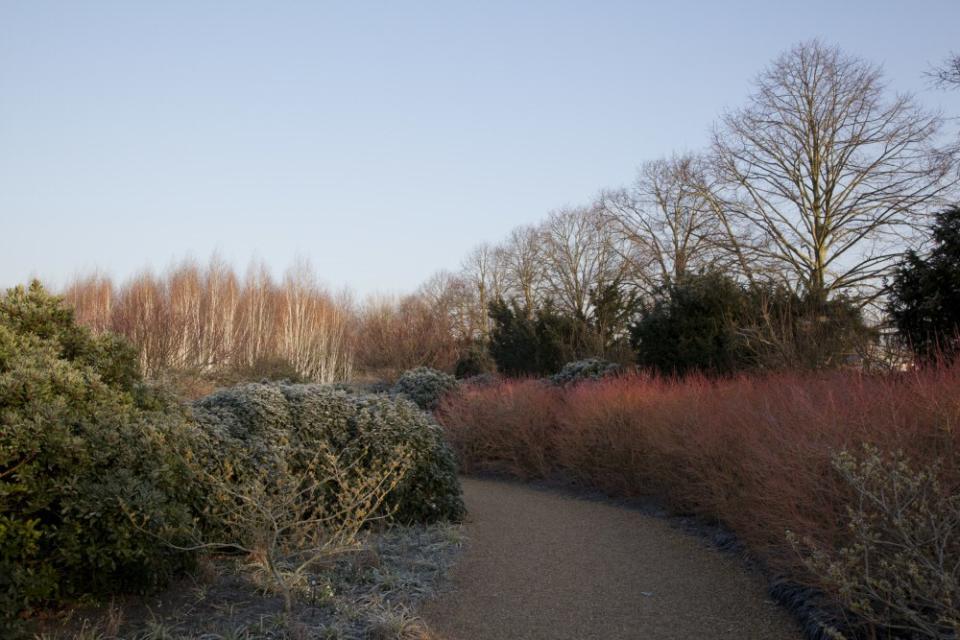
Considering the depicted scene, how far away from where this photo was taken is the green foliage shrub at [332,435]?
6.13 m

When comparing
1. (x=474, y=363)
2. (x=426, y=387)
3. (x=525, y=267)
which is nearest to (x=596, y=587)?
(x=426, y=387)

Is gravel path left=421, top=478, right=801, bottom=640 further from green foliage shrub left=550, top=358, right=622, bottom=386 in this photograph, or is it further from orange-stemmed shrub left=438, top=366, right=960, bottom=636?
green foliage shrub left=550, top=358, right=622, bottom=386

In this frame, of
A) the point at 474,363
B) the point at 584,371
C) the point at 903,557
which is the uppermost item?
the point at 474,363

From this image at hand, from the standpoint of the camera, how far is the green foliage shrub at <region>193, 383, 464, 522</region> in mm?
6133

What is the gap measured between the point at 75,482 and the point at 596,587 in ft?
11.5

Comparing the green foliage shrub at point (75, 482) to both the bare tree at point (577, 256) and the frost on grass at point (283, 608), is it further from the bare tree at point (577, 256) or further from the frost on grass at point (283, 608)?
the bare tree at point (577, 256)

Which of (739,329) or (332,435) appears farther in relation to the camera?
(739,329)

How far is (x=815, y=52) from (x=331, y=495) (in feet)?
75.9

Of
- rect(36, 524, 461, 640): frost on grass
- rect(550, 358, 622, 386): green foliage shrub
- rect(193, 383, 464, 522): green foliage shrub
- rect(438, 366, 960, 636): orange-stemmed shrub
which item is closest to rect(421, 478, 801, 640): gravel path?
rect(36, 524, 461, 640): frost on grass

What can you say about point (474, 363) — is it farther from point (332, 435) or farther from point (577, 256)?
point (332, 435)

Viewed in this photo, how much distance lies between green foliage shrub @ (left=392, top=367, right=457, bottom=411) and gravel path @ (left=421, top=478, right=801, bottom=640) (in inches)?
282

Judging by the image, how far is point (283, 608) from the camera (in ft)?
15.0

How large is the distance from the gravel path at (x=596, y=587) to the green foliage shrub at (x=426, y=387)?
23.5ft

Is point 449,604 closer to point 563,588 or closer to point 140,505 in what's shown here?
point 563,588
